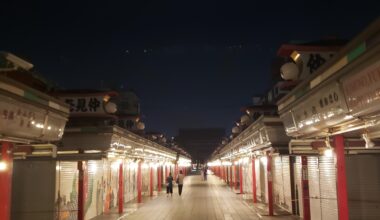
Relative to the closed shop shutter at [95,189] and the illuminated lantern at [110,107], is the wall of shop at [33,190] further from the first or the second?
the illuminated lantern at [110,107]

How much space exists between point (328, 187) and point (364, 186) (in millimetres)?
1125

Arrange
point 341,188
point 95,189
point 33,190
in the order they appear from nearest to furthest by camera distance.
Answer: point 341,188
point 33,190
point 95,189

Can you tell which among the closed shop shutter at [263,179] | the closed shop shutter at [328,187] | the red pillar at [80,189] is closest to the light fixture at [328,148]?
the closed shop shutter at [328,187]

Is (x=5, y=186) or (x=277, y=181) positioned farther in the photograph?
(x=277, y=181)

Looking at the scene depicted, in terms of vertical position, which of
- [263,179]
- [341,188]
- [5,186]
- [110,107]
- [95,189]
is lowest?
[95,189]

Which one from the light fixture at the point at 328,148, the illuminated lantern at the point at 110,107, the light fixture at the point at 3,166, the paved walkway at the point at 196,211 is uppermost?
the illuminated lantern at the point at 110,107

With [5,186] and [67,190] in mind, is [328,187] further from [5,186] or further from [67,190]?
[5,186]

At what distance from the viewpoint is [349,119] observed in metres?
6.07

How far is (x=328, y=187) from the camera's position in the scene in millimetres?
13094

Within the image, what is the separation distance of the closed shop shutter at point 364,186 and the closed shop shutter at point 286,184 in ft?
17.1

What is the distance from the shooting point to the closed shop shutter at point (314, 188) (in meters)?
14.1

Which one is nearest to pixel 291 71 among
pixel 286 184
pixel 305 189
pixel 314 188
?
pixel 305 189

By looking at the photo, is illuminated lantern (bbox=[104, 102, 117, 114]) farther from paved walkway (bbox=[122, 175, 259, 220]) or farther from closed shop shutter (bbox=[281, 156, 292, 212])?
closed shop shutter (bbox=[281, 156, 292, 212])

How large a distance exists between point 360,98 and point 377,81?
66cm
